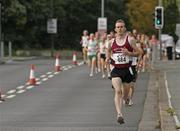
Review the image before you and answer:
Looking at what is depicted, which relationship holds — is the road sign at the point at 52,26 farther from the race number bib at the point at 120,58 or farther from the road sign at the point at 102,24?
the race number bib at the point at 120,58

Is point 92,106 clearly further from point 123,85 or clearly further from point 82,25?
point 82,25

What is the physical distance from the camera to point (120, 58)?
44.5 ft

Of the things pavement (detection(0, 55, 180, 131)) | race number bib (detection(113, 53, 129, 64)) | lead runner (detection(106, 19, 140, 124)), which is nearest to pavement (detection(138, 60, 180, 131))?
pavement (detection(0, 55, 180, 131))

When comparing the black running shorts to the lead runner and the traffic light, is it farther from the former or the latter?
the traffic light

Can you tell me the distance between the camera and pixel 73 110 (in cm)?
1611

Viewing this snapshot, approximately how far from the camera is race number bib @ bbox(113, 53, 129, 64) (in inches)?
533

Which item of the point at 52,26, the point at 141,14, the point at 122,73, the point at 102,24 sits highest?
the point at 141,14

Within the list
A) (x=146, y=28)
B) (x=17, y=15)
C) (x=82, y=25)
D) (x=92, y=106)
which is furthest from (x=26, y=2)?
(x=92, y=106)

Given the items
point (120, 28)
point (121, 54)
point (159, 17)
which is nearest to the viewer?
point (120, 28)

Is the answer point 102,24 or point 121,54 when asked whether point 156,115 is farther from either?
point 102,24

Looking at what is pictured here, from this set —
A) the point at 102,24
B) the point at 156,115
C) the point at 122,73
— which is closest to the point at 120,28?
the point at 122,73

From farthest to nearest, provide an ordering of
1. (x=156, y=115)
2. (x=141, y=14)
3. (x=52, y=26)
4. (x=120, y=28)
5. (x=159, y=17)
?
(x=141, y=14) → (x=52, y=26) → (x=159, y=17) → (x=156, y=115) → (x=120, y=28)

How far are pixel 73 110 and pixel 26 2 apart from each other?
48.2 metres


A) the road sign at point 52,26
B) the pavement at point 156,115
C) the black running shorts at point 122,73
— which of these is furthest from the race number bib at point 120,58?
the road sign at point 52,26
